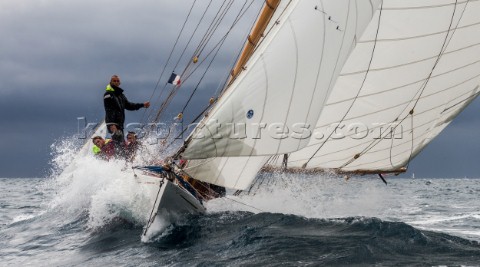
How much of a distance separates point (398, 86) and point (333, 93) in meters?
1.55

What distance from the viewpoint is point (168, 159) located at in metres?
9.82

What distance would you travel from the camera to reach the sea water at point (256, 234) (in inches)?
331

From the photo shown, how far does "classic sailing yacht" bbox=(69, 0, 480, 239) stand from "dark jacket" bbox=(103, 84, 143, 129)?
8.70ft

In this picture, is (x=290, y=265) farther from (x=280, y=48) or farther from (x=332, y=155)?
(x=332, y=155)

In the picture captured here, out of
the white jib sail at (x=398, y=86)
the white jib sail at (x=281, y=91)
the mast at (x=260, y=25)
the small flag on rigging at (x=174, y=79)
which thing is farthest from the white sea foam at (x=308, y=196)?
the white jib sail at (x=281, y=91)

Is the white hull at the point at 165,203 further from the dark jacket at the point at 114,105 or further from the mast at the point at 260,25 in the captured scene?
the dark jacket at the point at 114,105

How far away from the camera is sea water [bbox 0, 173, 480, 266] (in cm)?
A: 840

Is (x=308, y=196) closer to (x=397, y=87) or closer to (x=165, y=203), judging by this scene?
(x=397, y=87)

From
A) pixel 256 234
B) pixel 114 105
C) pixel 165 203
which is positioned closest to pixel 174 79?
pixel 114 105

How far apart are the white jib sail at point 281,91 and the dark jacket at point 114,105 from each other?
531 cm

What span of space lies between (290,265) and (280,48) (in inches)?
122

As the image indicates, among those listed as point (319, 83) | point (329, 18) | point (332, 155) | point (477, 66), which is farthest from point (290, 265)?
point (477, 66)

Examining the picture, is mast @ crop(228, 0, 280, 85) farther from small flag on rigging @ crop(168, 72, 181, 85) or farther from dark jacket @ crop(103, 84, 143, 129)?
dark jacket @ crop(103, 84, 143, 129)

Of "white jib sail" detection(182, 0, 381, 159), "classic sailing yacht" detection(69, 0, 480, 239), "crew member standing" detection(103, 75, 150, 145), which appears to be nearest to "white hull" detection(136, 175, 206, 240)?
"classic sailing yacht" detection(69, 0, 480, 239)
